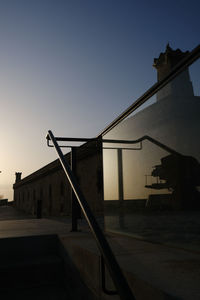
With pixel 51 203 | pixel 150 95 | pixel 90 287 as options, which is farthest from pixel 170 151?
pixel 51 203

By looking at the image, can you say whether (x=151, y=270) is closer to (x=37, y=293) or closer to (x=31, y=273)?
(x=37, y=293)

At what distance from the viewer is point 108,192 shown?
313 centimetres

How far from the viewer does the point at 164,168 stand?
6.72 ft

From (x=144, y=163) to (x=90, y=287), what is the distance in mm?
1130

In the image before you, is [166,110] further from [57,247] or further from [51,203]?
[51,203]

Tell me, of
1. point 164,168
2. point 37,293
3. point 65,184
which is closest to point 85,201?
point 164,168

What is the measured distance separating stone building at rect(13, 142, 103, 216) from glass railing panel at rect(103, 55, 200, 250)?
3.36 feet

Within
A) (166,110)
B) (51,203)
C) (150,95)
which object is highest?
(150,95)

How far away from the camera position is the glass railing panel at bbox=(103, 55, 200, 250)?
1.77m

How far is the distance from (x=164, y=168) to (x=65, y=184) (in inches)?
599

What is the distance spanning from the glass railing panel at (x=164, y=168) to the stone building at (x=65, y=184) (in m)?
1.02

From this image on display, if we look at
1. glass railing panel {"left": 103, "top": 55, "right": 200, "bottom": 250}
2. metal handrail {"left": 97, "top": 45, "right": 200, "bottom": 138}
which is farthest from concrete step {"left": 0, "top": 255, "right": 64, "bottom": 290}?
metal handrail {"left": 97, "top": 45, "right": 200, "bottom": 138}

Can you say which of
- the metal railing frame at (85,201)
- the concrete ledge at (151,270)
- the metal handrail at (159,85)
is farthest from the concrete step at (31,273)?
the metal handrail at (159,85)

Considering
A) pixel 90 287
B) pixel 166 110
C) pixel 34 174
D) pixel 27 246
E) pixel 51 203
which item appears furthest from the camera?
pixel 34 174
